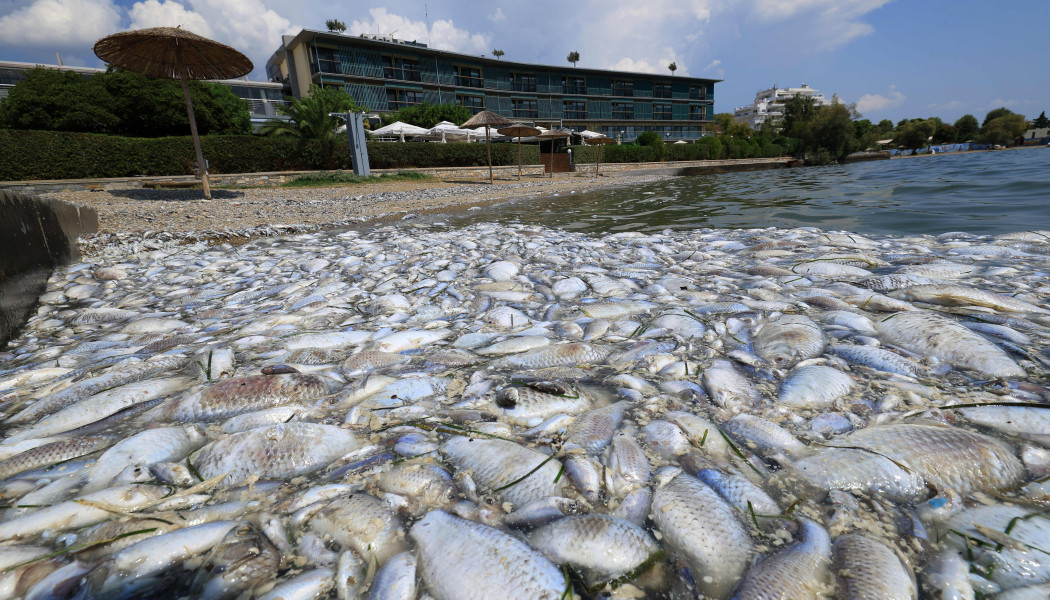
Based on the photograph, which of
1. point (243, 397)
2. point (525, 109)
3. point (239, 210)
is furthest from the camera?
point (525, 109)

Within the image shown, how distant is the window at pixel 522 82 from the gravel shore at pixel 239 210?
37.8 metres

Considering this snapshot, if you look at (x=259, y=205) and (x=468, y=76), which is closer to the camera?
(x=259, y=205)

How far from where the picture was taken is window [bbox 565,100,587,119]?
4559 cm

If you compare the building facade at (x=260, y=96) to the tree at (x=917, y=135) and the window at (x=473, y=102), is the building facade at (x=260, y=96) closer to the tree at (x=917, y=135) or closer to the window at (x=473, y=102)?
the window at (x=473, y=102)

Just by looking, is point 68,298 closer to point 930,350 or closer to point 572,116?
point 930,350

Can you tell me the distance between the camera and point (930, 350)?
147 centimetres

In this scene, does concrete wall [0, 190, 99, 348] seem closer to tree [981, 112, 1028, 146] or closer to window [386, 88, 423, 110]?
window [386, 88, 423, 110]

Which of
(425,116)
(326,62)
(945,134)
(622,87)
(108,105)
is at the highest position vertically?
(622,87)

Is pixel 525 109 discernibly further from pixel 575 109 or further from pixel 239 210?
pixel 239 210

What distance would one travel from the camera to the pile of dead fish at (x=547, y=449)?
75 cm

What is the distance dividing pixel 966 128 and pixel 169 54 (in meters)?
61.2

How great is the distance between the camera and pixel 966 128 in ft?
134

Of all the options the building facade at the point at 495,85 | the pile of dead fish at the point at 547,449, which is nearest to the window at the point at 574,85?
the building facade at the point at 495,85

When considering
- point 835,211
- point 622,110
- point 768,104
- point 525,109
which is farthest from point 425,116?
point 768,104
